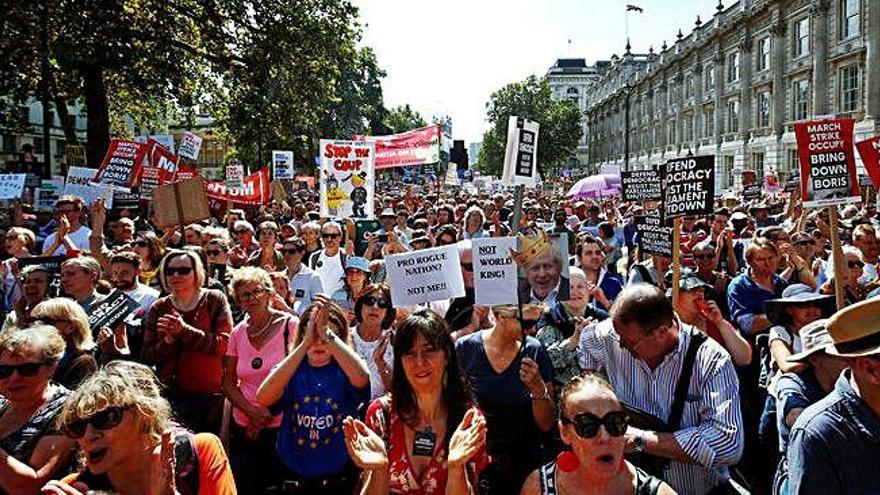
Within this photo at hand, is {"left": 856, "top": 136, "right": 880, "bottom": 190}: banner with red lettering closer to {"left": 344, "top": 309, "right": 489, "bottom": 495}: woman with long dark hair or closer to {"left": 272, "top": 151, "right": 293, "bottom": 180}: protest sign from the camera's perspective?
{"left": 344, "top": 309, "right": 489, "bottom": 495}: woman with long dark hair

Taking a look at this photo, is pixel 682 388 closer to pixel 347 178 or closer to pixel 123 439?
pixel 123 439

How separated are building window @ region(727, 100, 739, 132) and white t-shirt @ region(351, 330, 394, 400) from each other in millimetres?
49702

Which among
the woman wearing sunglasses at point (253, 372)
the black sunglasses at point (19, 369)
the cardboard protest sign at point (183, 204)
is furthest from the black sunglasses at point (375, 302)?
the cardboard protest sign at point (183, 204)

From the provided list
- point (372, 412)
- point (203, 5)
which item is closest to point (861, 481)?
point (372, 412)

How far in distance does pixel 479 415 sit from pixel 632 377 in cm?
76

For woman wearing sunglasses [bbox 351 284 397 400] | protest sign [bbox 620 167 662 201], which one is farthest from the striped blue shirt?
protest sign [bbox 620 167 662 201]

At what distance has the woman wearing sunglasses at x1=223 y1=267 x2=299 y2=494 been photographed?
4551 mm

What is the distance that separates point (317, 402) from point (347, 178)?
6.05 m

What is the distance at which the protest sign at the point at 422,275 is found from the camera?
5.16 m

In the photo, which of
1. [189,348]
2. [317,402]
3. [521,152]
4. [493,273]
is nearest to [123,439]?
[317,402]

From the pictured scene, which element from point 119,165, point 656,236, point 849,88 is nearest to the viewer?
point 656,236

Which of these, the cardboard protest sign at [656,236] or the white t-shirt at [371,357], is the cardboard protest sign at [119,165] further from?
the white t-shirt at [371,357]

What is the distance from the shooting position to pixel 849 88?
37.1 m

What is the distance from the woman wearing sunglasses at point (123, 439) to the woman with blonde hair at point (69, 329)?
1332 millimetres
